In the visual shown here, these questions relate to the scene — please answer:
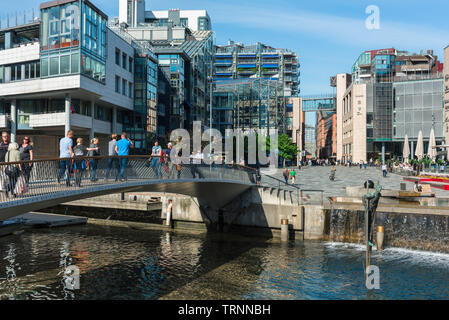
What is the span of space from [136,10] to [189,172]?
95526mm

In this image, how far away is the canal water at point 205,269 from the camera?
1404 cm

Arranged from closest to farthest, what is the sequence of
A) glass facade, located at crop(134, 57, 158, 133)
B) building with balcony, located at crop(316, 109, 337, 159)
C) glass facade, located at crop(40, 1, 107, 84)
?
glass facade, located at crop(40, 1, 107, 84) < glass facade, located at crop(134, 57, 158, 133) < building with balcony, located at crop(316, 109, 337, 159)

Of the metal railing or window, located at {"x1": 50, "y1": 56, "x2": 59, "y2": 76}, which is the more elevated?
window, located at {"x1": 50, "y1": 56, "x2": 59, "y2": 76}

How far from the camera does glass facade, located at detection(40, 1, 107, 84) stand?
1347 inches

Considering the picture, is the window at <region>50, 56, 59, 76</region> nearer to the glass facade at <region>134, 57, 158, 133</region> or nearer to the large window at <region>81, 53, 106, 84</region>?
the large window at <region>81, 53, 106, 84</region>

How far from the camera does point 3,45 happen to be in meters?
42.4

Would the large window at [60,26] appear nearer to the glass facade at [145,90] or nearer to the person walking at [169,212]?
the glass facade at [145,90]

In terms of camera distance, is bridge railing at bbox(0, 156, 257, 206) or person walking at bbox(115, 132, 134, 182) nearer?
bridge railing at bbox(0, 156, 257, 206)

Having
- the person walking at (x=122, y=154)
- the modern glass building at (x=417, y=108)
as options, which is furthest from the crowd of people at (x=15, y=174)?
the modern glass building at (x=417, y=108)

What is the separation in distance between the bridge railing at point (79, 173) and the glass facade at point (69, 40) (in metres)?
20.5

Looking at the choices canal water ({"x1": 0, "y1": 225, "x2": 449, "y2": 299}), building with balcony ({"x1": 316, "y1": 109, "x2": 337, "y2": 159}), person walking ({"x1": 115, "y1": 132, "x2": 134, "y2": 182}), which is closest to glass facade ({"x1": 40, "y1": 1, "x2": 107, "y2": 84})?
canal water ({"x1": 0, "y1": 225, "x2": 449, "y2": 299})

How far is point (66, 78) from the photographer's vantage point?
114ft
